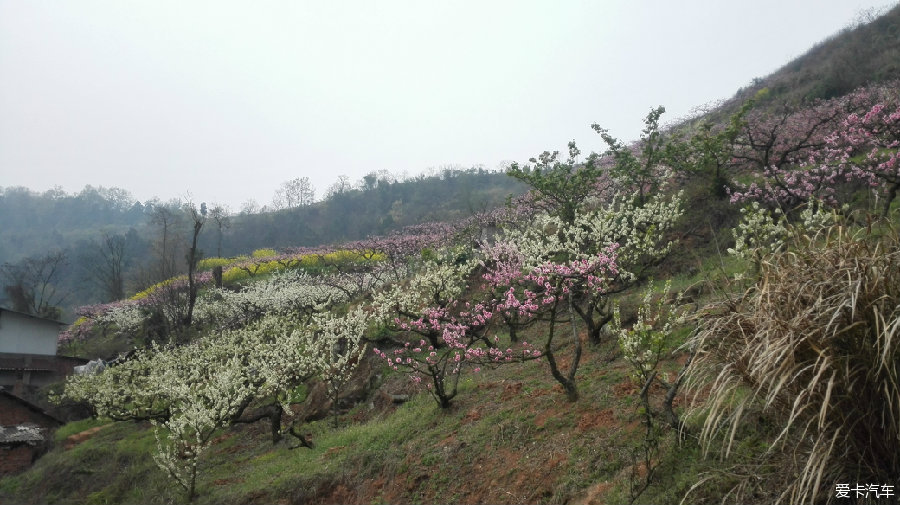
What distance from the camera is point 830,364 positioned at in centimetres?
410

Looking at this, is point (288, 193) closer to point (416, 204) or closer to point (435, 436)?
point (416, 204)

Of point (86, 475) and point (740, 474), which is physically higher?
point (740, 474)

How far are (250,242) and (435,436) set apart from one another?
82842 millimetres

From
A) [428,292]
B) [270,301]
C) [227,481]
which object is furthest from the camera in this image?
[270,301]

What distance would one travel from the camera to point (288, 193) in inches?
4373

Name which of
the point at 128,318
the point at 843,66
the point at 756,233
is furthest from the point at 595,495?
the point at 128,318

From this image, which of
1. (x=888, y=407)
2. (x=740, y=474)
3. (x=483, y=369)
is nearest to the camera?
(x=888, y=407)

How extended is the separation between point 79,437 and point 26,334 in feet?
60.8

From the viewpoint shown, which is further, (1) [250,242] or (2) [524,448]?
(1) [250,242]

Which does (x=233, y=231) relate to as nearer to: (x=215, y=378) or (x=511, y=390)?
(x=215, y=378)

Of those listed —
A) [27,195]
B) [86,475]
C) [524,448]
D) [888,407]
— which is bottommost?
[86,475]

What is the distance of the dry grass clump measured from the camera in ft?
13.4

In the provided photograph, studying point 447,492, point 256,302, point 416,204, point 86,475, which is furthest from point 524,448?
point 416,204

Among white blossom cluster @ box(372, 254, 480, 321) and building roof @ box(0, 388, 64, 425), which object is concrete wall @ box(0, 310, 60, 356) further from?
white blossom cluster @ box(372, 254, 480, 321)
